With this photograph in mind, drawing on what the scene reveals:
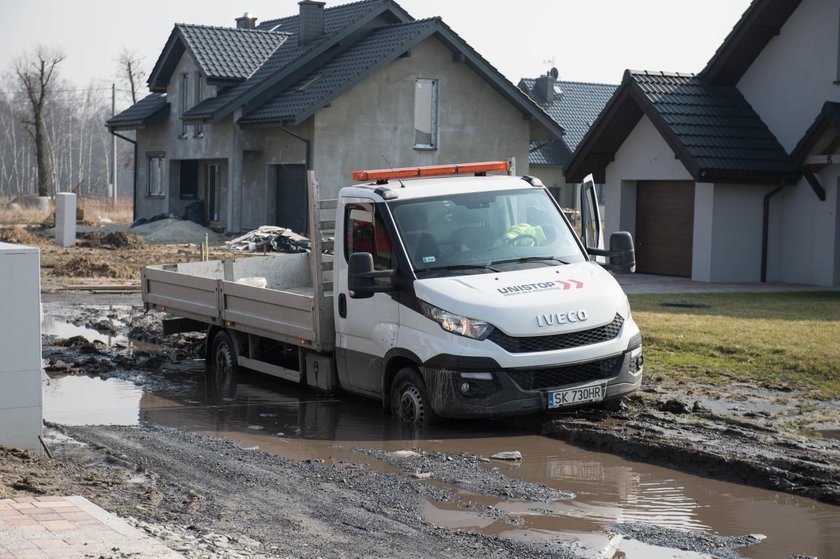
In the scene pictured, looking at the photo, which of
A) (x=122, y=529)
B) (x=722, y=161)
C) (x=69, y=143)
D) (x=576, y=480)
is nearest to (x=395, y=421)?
(x=576, y=480)

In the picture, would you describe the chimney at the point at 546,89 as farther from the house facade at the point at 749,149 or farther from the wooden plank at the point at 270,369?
the wooden plank at the point at 270,369

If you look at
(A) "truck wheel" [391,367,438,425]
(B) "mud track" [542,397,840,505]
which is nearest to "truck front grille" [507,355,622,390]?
(B) "mud track" [542,397,840,505]

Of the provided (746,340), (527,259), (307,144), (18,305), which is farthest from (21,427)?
(307,144)

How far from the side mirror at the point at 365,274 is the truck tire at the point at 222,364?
2.89 m

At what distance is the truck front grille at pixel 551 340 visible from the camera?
9.73m

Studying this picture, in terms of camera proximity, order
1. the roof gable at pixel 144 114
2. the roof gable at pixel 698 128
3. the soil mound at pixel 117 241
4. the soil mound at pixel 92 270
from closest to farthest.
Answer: the roof gable at pixel 698 128
the soil mound at pixel 92 270
the soil mound at pixel 117 241
the roof gable at pixel 144 114

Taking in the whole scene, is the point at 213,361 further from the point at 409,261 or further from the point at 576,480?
the point at 576,480

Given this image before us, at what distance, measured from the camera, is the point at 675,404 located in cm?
1073

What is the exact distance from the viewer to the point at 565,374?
991 centimetres

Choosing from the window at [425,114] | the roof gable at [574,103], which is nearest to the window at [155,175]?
the window at [425,114]

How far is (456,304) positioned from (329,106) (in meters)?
25.9

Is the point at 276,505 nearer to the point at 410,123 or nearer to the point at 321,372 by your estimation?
the point at 321,372

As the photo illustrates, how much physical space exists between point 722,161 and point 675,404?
13373mm

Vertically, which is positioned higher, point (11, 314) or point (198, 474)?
point (11, 314)
